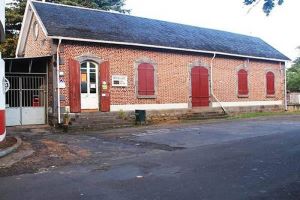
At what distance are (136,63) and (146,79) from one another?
3.31ft

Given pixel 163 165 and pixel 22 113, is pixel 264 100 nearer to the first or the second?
pixel 22 113

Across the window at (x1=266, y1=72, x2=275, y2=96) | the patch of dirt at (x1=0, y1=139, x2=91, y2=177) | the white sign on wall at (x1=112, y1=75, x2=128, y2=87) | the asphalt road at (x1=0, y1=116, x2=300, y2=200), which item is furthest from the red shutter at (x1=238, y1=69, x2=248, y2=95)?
the patch of dirt at (x1=0, y1=139, x2=91, y2=177)

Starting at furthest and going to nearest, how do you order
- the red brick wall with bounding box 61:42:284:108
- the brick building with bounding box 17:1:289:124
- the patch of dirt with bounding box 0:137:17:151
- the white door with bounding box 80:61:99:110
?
the red brick wall with bounding box 61:42:284:108, the white door with bounding box 80:61:99:110, the brick building with bounding box 17:1:289:124, the patch of dirt with bounding box 0:137:17:151

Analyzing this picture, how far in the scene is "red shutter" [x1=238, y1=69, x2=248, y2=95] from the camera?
27078 millimetres

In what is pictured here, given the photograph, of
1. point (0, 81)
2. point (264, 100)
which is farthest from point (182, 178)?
point (264, 100)

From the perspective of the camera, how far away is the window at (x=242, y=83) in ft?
88.8

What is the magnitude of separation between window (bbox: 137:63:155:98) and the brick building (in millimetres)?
52

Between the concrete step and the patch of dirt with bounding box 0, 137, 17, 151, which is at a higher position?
the concrete step

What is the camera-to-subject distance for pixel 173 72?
23.3 meters

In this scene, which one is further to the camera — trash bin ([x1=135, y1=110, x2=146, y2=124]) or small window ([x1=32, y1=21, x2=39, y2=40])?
small window ([x1=32, y1=21, x2=39, y2=40])

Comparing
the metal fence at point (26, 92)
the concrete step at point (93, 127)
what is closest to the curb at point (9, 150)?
the concrete step at point (93, 127)

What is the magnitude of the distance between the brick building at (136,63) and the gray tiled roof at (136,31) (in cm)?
5

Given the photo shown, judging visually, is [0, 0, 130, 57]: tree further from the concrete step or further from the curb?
the curb

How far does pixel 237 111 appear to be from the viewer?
87.0 feet
